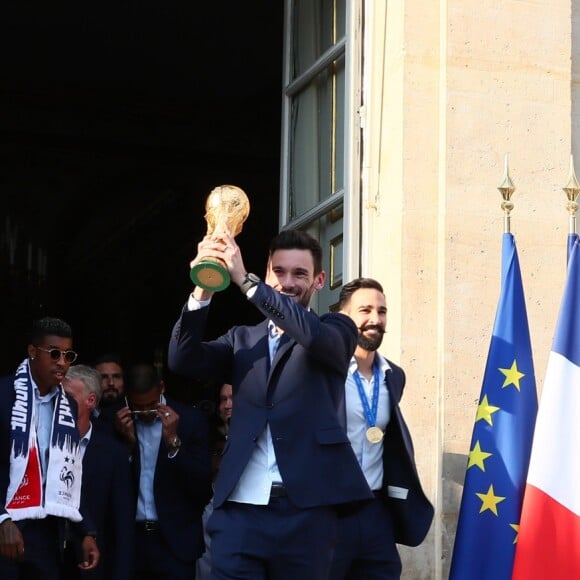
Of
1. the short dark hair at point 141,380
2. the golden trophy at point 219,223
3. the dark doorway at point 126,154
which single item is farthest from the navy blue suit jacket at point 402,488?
the dark doorway at point 126,154

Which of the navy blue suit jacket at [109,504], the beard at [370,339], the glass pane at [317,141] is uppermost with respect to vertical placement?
the glass pane at [317,141]

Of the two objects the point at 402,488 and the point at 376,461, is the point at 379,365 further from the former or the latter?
the point at 402,488

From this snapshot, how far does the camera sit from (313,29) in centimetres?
856

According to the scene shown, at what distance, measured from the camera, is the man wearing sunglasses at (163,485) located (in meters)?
7.45

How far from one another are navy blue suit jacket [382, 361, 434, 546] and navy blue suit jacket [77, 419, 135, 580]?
175 centimetres

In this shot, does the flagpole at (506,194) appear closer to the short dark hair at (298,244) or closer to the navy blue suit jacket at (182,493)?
the short dark hair at (298,244)

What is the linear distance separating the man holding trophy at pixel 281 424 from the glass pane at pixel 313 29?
3.18 meters

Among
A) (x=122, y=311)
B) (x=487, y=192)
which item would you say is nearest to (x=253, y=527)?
(x=487, y=192)

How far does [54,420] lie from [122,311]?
11.0 metres

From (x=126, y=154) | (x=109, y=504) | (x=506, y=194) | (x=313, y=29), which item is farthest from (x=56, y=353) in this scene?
(x=126, y=154)

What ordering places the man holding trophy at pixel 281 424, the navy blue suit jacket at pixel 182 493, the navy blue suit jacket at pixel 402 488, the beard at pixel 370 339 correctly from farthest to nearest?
the navy blue suit jacket at pixel 182 493
the beard at pixel 370 339
the navy blue suit jacket at pixel 402 488
the man holding trophy at pixel 281 424

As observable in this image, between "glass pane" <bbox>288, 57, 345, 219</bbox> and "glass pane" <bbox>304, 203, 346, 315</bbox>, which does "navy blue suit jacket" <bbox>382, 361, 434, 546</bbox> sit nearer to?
"glass pane" <bbox>304, 203, 346, 315</bbox>

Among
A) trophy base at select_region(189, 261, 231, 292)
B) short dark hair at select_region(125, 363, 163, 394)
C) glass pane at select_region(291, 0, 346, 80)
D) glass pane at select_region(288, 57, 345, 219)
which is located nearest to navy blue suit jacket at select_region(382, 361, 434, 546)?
trophy base at select_region(189, 261, 231, 292)

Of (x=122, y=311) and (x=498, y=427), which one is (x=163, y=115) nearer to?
(x=122, y=311)
